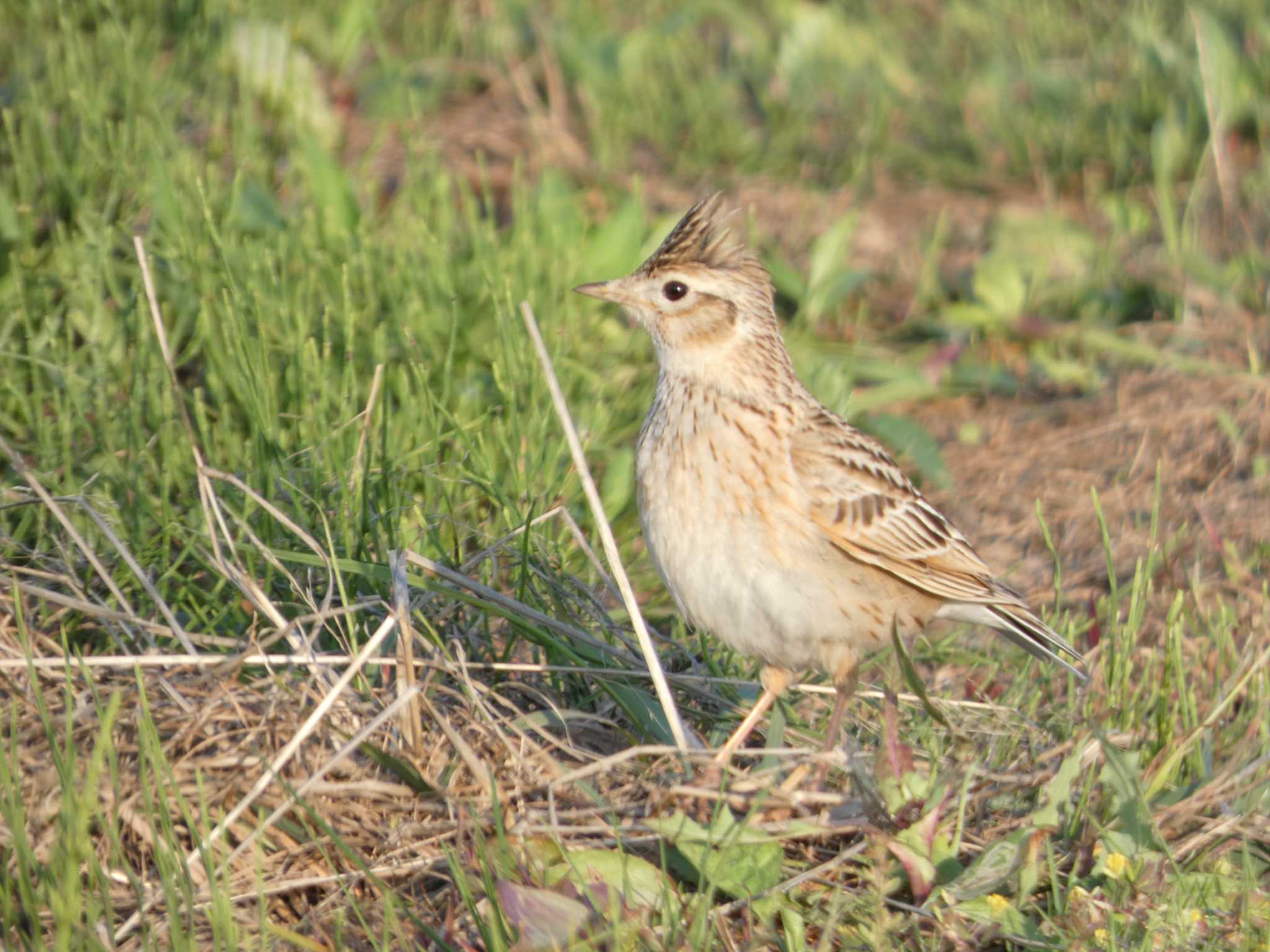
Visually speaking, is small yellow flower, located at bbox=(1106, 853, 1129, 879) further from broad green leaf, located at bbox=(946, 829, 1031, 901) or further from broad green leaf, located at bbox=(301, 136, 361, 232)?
broad green leaf, located at bbox=(301, 136, 361, 232)

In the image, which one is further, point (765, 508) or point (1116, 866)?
point (765, 508)

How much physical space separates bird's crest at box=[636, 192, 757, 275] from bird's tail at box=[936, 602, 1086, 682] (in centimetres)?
131

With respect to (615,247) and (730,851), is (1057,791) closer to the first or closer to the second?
(730,851)

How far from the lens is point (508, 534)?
14.9 ft

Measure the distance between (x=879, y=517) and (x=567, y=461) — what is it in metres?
1.45

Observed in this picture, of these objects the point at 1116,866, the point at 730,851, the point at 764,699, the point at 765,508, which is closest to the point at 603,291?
the point at 765,508

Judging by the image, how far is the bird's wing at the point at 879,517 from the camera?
14.5ft

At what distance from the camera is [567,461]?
562 cm

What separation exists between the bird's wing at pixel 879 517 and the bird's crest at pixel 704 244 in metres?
0.57

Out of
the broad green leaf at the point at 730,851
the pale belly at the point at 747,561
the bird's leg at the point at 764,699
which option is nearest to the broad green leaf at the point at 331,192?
the pale belly at the point at 747,561

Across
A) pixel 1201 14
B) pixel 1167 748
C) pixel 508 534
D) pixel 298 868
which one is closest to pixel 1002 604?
pixel 1167 748

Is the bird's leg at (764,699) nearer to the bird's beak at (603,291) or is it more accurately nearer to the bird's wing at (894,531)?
the bird's wing at (894,531)

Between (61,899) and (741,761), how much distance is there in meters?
1.99

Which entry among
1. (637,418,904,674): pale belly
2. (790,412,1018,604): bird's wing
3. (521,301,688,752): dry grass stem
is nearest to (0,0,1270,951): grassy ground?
(521,301,688,752): dry grass stem
